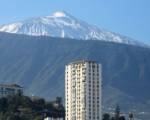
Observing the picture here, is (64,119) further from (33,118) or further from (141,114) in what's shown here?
(141,114)

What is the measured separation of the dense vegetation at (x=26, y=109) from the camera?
9736 cm

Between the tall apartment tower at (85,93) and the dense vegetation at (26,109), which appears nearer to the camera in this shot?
the tall apartment tower at (85,93)

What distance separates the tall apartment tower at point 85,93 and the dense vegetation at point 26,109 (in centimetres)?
340

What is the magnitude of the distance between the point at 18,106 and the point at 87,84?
910 cm

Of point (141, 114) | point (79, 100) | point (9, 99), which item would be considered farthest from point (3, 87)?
point (141, 114)

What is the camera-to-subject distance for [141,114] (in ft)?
643

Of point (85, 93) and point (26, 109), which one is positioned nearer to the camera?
point (85, 93)

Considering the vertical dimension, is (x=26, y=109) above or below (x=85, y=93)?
below

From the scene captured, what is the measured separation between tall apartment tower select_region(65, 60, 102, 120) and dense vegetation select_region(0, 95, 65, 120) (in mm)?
3400

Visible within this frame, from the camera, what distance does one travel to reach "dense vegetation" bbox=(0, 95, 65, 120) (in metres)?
97.4

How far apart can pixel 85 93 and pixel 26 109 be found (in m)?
8.34

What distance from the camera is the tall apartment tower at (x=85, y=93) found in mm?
95375

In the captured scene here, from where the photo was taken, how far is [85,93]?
94688 mm

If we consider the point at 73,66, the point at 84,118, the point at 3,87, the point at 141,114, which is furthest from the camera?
the point at 141,114
